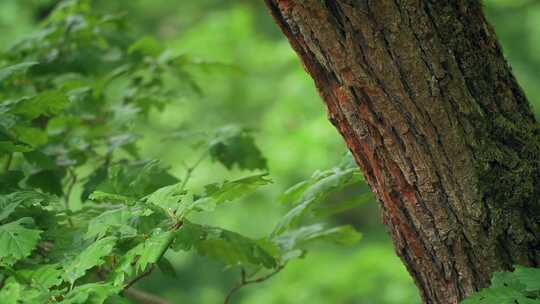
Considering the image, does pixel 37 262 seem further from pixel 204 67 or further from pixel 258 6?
pixel 258 6

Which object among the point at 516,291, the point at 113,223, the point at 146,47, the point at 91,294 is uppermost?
the point at 146,47

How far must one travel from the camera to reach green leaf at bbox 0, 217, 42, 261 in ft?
4.17

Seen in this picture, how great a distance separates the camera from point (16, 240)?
4.23 ft

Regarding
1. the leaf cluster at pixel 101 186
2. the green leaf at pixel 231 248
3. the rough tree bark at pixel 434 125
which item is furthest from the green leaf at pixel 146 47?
the rough tree bark at pixel 434 125

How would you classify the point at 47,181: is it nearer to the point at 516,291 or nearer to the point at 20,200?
the point at 20,200

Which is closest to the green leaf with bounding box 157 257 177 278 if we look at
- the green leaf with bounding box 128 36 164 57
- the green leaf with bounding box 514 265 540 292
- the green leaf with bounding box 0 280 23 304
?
the green leaf with bounding box 0 280 23 304

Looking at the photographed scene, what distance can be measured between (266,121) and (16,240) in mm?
4870

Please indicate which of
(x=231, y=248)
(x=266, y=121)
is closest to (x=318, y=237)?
(x=231, y=248)

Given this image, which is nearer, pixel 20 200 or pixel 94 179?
pixel 20 200

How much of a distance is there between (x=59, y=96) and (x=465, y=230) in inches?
31.2

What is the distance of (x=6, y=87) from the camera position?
2092mm

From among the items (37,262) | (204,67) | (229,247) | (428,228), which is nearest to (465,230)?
(428,228)

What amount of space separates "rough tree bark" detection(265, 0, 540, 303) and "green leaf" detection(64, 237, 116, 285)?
0.41 meters

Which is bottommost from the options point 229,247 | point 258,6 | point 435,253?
point 435,253
